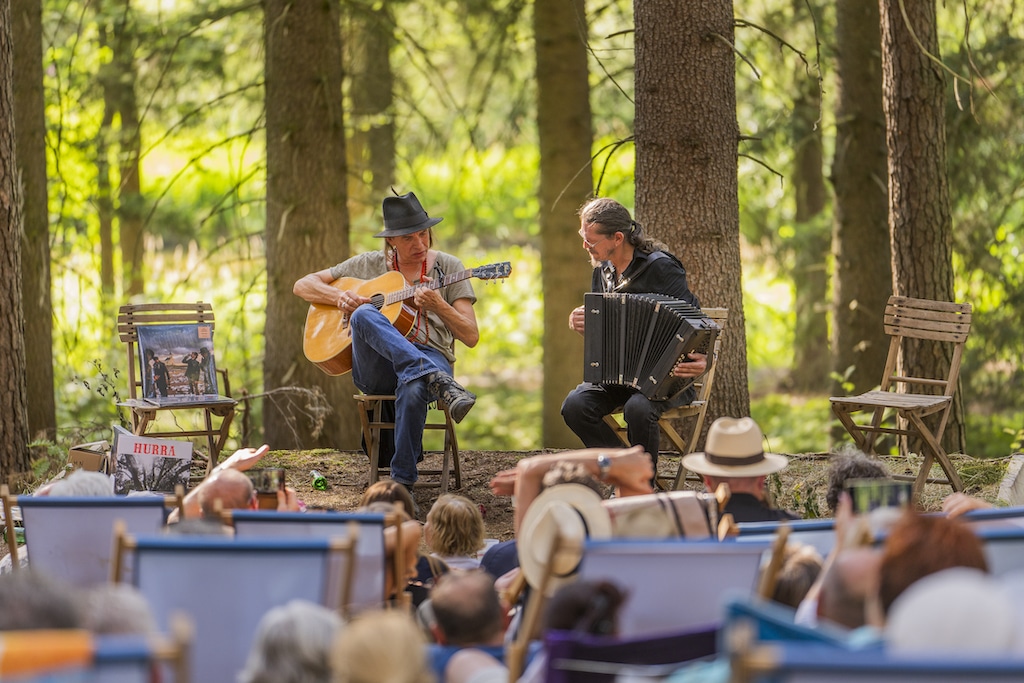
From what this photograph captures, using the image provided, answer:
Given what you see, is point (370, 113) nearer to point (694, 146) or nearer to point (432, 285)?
point (694, 146)

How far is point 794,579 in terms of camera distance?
8.96 feet

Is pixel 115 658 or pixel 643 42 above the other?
pixel 643 42

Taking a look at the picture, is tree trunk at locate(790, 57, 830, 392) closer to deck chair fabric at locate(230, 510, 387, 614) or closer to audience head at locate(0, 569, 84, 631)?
deck chair fabric at locate(230, 510, 387, 614)

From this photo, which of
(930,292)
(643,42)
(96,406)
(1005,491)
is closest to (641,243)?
(643,42)

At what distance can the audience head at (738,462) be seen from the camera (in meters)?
3.72

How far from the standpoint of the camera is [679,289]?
565 centimetres

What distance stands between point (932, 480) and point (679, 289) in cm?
164

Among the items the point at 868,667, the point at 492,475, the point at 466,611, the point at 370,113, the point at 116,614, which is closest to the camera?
the point at 868,667

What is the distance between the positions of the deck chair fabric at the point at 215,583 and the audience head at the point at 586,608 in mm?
582

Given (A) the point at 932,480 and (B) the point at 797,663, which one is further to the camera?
(A) the point at 932,480

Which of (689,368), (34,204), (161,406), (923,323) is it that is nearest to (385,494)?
(689,368)

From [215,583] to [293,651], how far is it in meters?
0.61

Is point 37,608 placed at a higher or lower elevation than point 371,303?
lower

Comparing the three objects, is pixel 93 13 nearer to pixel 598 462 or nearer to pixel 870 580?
pixel 598 462
